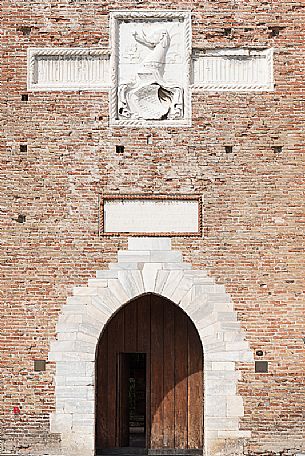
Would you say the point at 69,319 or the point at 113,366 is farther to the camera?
the point at 113,366

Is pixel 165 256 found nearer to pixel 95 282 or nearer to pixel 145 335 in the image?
pixel 95 282

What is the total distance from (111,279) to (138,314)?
95 centimetres

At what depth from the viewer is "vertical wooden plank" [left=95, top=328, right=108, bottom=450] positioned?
10711 millimetres

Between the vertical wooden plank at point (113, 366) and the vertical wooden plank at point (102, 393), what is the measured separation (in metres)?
0.05

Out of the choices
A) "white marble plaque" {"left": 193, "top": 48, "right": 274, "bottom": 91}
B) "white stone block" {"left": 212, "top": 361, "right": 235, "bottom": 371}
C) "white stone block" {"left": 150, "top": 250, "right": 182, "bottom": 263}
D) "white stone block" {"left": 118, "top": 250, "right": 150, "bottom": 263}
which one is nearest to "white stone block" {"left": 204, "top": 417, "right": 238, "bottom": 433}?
"white stone block" {"left": 212, "top": 361, "right": 235, "bottom": 371}

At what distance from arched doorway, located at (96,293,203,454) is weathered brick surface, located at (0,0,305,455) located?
961mm

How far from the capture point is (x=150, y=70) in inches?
401

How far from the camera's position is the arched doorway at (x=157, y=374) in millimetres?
10609

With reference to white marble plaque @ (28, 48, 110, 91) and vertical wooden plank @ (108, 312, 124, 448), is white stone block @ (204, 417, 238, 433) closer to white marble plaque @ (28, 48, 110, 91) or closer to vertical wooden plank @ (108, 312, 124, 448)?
vertical wooden plank @ (108, 312, 124, 448)

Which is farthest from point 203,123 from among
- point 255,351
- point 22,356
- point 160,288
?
point 22,356

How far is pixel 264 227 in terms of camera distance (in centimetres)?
1005

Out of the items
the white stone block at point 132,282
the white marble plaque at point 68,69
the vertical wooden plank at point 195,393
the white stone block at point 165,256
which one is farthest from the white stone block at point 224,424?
the white marble plaque at point 68,69

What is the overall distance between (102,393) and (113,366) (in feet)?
1.25

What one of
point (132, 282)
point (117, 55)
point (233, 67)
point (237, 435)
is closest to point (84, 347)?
point (132, 282)
